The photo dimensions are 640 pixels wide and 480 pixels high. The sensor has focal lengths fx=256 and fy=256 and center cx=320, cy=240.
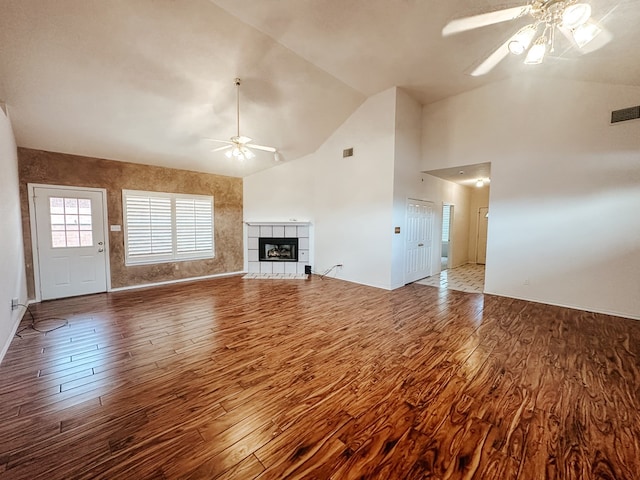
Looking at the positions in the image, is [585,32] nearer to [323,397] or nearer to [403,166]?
[403,166]

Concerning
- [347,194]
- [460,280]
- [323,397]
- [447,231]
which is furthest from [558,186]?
[323,397]

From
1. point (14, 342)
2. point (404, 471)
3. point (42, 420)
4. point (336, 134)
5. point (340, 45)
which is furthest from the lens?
point (336, 134)

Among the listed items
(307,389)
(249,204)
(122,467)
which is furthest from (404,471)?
(249,204)

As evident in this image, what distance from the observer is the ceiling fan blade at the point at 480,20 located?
8.47 feet

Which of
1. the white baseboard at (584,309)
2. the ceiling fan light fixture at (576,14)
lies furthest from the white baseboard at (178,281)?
the ceiling fan light fixture at (576,14)

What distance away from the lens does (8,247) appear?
313 centimetres

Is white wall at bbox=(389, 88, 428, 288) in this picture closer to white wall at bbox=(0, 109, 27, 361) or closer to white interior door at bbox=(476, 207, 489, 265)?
A: white interior door at bbox=(476, 207, 489, 265)

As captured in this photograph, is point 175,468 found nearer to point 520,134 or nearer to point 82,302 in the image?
point 82,302

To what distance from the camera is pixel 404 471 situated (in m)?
1.45

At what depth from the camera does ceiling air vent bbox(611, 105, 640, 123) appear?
3.68 metres

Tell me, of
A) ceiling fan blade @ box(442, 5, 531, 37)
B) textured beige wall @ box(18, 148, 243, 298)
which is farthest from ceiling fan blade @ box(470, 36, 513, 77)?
textured beige wall @ box(18, 148, 243, 298)

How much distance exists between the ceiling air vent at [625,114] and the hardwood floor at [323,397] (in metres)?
2.95

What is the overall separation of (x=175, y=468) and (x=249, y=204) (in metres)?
6.28

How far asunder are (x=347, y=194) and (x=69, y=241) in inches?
218
